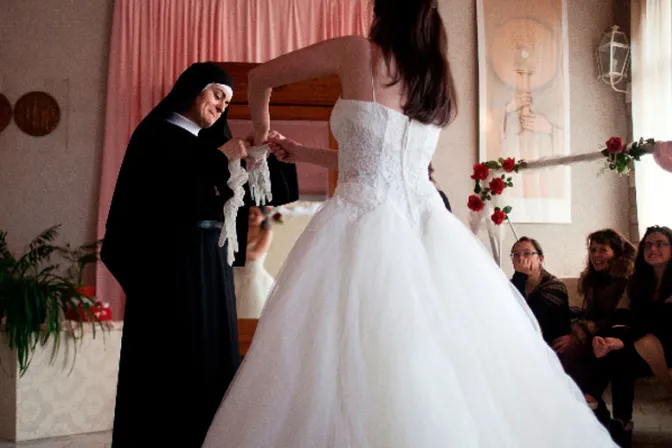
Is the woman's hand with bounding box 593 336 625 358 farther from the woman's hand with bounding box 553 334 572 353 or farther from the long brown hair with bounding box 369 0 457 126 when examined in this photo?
the long brown hair with bounding box 369 0 457 126

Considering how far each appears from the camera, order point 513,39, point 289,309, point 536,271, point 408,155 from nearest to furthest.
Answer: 1. point 289,309
2. point 408,155
3. point 536,271
4. point 513,39

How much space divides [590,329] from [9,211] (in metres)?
4.23

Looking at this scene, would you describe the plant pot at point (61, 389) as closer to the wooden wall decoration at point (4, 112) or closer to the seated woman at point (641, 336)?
the wooden wall decoration at point (4, 112)

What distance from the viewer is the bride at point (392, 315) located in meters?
1.97

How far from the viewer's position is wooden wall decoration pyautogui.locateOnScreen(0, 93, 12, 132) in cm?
622

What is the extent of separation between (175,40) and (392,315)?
479 cm

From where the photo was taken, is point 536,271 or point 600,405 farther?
point 536,271

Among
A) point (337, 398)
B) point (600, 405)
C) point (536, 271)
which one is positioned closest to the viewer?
point (337, 398)

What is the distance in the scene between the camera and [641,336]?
158 inches

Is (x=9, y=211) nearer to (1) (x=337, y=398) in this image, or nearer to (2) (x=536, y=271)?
(2) (x=536, y=271)

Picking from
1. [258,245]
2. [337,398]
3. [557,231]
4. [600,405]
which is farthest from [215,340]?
[557,231]

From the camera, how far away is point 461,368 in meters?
2.07

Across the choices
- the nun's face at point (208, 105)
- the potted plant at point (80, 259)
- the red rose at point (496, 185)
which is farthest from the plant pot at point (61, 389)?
the red rose at point (496, 185)

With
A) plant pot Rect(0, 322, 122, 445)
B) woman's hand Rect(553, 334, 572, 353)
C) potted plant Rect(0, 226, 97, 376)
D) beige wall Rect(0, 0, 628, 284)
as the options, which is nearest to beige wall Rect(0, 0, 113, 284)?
beige wall Rect(0, 0, 628, 284)
